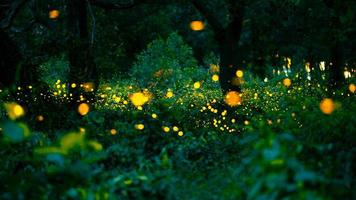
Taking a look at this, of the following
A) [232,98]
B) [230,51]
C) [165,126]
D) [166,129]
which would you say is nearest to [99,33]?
[230,51]

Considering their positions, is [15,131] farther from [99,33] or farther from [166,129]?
[99,33]

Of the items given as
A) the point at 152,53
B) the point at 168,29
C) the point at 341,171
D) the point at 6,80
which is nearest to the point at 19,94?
the point at 6,80

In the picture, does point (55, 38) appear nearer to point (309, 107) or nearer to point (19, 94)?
point (19, 94)

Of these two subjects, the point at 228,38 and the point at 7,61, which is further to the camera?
the point at 228,38

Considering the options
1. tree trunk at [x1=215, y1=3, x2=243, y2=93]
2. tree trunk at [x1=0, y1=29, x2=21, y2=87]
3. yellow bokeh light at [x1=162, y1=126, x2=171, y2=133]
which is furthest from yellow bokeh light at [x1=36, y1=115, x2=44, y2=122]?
tree trunk at [x1=215, y1=3, x2=243, y2=93]

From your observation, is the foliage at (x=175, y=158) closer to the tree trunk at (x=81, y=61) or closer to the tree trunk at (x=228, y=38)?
the tree trunk at (x=81, y=61)

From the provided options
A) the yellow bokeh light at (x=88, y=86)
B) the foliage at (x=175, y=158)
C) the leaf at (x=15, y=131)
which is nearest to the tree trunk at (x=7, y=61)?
the foliage at (x=175, y=158)
